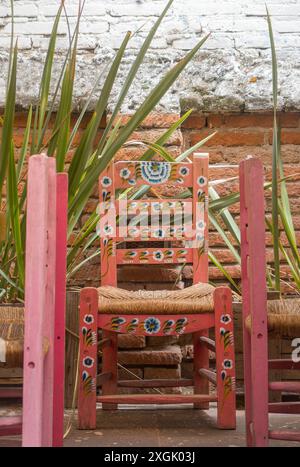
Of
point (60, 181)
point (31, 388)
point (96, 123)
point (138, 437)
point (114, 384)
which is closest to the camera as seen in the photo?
point (31, 388)

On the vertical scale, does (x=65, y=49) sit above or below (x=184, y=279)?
above

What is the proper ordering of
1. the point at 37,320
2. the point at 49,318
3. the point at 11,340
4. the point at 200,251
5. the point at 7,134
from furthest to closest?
the point at 200,251 < the point at 7,134 < the point at 49,318 < the point at 11,340 < the point at 37,320

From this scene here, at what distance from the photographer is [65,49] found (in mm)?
2902

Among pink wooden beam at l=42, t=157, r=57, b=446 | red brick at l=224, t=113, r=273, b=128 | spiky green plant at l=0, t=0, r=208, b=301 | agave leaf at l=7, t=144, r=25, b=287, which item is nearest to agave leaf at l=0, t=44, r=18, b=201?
spiky green plant at l=0, t=0, r=208, b=301

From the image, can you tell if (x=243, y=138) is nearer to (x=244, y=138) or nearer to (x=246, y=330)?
(x=244, y=138)

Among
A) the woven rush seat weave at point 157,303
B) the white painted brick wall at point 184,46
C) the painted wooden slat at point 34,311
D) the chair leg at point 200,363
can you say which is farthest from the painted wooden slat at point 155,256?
the painted wooden slat at point 34,311

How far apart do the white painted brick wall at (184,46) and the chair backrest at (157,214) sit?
43 centimetres

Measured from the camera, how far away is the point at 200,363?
2363 mm

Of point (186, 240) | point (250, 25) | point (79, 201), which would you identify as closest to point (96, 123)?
point (79, 201)

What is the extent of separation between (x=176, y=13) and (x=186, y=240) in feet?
3.56

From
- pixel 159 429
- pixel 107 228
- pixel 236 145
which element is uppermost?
pixel 236 145

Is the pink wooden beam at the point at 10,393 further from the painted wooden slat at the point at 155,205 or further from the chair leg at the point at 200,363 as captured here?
the painted wooden slat at the point at 155,205

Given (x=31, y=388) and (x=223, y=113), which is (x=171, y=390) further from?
(x=31, y=388)

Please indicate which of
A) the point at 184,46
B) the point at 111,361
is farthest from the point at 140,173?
the point at 184,46
